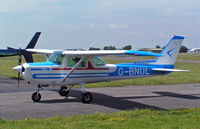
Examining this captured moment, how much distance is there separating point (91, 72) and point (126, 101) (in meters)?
2.04

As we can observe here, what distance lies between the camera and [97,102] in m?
12.5

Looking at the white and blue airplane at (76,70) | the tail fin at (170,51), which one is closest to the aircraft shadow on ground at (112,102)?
the white and blue airplane at (76,70)

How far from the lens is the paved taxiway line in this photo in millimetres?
10227

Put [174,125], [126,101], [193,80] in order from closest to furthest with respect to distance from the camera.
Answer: [174,125] < [126,101] < [193,80]

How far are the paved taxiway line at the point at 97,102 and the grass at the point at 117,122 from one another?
1.33 metres

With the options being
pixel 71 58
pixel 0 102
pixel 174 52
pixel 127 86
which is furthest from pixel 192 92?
pixel 0 102

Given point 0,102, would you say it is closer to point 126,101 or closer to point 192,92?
point 126,101

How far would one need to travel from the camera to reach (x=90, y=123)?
7812 millimetres

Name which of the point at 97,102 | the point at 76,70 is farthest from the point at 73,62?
the point at 97,102

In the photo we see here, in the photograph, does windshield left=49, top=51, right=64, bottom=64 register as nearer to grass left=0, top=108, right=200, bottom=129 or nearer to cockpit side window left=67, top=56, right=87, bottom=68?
cockpit side window left=67, top=56, right=87, bottom=68

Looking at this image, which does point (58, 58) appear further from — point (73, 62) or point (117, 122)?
point (117, 122)

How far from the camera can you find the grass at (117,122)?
744cm

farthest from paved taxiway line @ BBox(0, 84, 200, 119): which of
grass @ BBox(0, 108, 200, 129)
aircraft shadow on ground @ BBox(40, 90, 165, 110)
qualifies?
grass @ BBox(0, 108, 200, 129)

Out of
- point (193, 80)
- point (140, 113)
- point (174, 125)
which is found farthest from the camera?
point (193, 80)
